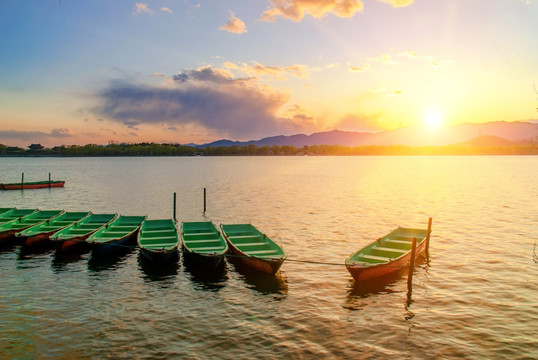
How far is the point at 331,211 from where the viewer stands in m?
53.4

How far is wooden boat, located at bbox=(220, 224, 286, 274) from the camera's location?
23.3 metres

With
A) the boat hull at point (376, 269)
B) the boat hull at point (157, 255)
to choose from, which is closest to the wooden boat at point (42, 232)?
the boat hull at point (157, 255)

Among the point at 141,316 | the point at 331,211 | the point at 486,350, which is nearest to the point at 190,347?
the point at 141,316

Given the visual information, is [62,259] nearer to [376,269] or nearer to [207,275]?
[207,275]

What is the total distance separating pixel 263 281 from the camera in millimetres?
23688

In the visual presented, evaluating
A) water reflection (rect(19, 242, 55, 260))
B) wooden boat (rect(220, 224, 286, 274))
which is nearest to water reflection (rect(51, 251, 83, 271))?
water reflection (rect(19, 242, 55, 260))

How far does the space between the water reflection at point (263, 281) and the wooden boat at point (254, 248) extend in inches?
20.9

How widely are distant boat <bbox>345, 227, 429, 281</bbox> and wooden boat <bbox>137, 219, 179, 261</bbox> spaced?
1235 centimetres

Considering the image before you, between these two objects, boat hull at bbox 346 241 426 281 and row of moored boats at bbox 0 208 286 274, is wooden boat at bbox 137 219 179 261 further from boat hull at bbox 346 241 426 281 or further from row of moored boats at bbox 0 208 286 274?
boat hull at bbox 346 241 426 281

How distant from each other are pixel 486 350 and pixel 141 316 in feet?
53.3

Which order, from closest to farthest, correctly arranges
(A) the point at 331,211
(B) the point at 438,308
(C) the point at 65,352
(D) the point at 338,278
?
(C) the point at 65,352 < (B) the point at 438,308 < (D) the point at 338,278 < (A) the point at 331,211

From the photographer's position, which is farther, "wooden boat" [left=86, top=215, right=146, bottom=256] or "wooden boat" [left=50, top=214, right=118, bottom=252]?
"wooden boat" [left=50, top=214, right=118, bottom=252]

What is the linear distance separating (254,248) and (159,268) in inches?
272

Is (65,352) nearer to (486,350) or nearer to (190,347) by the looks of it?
(190,347)
